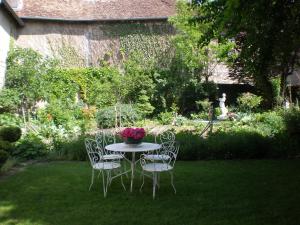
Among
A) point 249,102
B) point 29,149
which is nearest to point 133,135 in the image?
point 29,149

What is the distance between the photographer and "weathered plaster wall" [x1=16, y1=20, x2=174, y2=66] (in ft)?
56.6

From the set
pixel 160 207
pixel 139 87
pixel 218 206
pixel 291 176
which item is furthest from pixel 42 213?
pixel 139 87

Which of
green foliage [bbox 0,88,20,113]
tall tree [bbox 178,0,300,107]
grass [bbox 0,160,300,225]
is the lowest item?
grass [bbox 0,160,300,225]

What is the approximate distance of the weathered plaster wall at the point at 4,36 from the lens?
1456 centimetres

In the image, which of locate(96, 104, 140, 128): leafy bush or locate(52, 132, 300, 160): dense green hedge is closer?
locate(52, 132, 300, 160): dense green hedge

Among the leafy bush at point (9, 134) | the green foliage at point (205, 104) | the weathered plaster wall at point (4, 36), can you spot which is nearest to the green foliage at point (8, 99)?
the weathered plaster wall at point (4, 36)

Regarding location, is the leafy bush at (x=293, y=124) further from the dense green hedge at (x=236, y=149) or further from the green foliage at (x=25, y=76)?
the green foliage at (x=25, y=76)

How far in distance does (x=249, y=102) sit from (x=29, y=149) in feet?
32.2

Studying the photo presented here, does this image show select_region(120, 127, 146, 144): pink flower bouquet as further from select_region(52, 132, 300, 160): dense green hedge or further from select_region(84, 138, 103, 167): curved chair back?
select_region(52, 132, 300, 160): dense green hedge

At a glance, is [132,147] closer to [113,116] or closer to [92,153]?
[92,153]

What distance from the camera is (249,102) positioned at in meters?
15.5

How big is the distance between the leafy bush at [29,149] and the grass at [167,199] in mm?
1480

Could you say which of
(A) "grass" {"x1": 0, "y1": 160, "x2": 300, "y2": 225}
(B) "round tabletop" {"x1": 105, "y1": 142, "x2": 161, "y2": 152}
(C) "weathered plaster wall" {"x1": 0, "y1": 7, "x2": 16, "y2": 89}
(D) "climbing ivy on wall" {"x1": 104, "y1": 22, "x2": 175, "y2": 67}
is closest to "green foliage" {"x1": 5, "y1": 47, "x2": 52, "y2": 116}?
(C) "weathered plaster wall" {"x1": 0, "y1": 7, "x2": 16, "y2": 89}

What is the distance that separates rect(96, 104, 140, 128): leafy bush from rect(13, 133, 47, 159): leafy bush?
14.9ft
